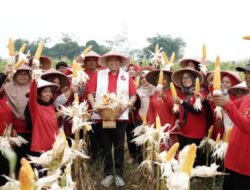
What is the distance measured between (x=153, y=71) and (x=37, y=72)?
2079mm

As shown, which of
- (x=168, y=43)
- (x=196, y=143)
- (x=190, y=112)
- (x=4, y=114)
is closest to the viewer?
(x=4, y=114)

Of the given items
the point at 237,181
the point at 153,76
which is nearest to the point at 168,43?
the point at 153,76

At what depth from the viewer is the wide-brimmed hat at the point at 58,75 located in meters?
5.35

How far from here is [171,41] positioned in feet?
159

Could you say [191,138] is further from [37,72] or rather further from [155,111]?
[37,72]

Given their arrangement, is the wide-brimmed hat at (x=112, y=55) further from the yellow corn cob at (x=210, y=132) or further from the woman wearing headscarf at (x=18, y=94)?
the yellow corn cob at (x=210, y=132)

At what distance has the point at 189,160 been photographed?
1936 millimetres

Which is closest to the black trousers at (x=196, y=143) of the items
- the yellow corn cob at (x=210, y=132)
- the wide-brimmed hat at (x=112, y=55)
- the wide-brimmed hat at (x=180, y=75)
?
the yellow corn cob at (x=210, y=132)

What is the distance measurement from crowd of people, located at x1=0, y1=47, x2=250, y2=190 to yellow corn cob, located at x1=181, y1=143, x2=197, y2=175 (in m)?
2.50

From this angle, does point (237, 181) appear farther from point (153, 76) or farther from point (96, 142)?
point (96, 142)

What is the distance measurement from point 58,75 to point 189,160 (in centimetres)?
379

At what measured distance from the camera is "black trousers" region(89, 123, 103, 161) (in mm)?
5655

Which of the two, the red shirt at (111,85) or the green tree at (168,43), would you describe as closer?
the red shirt at (111,85)

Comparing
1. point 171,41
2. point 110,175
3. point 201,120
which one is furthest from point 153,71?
point 171,41
